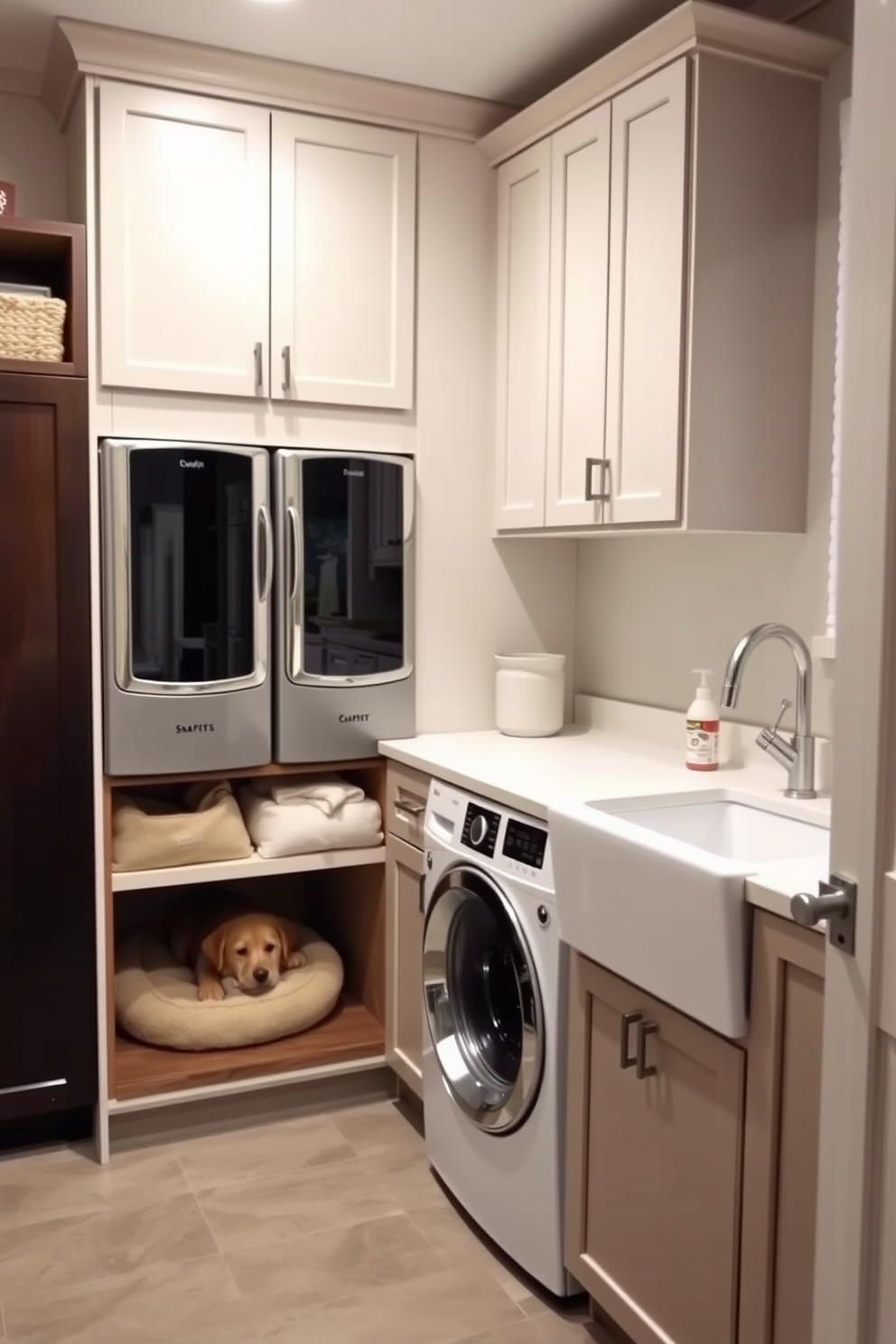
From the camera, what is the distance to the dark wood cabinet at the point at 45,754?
99.1 inches

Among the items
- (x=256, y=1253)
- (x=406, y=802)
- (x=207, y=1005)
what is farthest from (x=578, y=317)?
(x=256, y=1253)

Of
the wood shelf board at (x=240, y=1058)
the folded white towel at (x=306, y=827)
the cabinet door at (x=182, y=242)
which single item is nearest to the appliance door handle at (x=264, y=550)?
the cabinet door at (x=182, y=242)

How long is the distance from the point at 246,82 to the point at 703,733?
5.82 ft

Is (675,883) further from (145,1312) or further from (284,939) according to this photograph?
(284,939)

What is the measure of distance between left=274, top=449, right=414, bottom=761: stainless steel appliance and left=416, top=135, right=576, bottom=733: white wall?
8 centimetres

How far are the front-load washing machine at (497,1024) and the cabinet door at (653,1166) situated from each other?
6 centimetres

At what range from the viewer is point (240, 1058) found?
110 inches

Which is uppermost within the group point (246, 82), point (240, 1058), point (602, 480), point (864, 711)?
point (246, 82)

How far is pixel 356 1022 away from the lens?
3.00 meters

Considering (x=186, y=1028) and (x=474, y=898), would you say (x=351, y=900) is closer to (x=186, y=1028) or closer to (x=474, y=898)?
(x=186, y=1028)

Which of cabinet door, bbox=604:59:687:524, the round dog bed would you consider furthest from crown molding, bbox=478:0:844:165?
the round dog bed

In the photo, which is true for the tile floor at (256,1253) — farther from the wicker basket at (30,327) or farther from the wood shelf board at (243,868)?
the wicker basket at (30,327)

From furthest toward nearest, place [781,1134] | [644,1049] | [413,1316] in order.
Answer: [413,1316] < [644,1049] < [781,1134]

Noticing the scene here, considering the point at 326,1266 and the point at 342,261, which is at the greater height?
the point at 342,261
